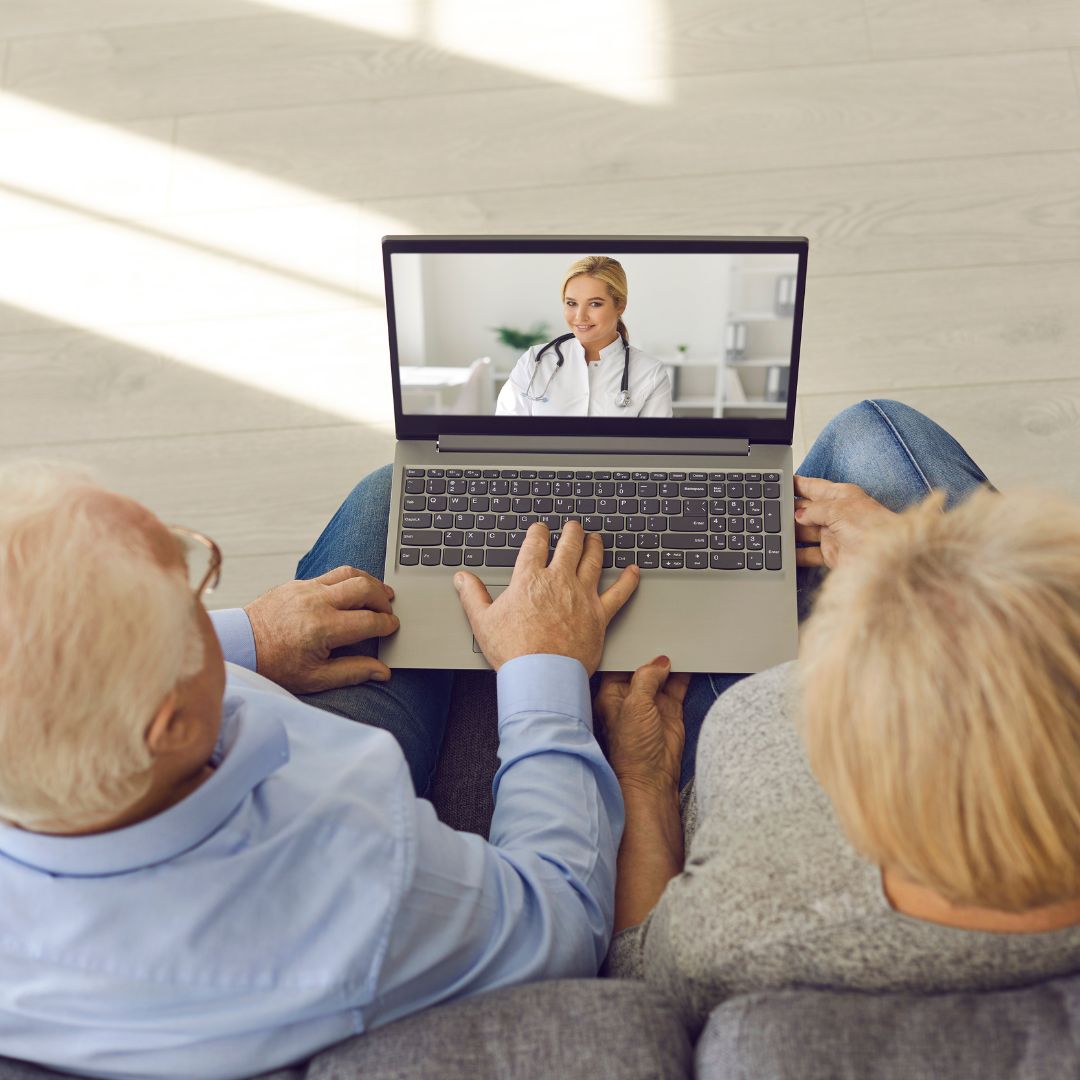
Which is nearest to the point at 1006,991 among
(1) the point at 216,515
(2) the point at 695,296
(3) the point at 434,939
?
(3) the point at 434,939

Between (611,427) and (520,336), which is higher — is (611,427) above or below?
below

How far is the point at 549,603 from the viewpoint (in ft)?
3.43

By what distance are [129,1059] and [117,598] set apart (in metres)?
0.32

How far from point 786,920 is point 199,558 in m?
0.50

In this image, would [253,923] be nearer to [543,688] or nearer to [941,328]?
[543,688]

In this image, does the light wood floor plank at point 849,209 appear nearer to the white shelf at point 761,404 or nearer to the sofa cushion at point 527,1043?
the white shelf at point 761,404

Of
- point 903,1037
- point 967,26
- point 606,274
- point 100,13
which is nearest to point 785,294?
point 606,274

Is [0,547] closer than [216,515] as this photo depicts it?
Yes

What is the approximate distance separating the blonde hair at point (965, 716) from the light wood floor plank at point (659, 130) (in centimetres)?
149

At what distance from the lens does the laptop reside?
1.07 meters

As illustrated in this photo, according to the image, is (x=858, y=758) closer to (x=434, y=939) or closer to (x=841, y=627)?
(x=841, y=627)

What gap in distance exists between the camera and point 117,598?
633mm

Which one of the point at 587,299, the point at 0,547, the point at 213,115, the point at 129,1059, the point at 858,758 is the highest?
the point at 213,115

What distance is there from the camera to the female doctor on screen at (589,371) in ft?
3.62
